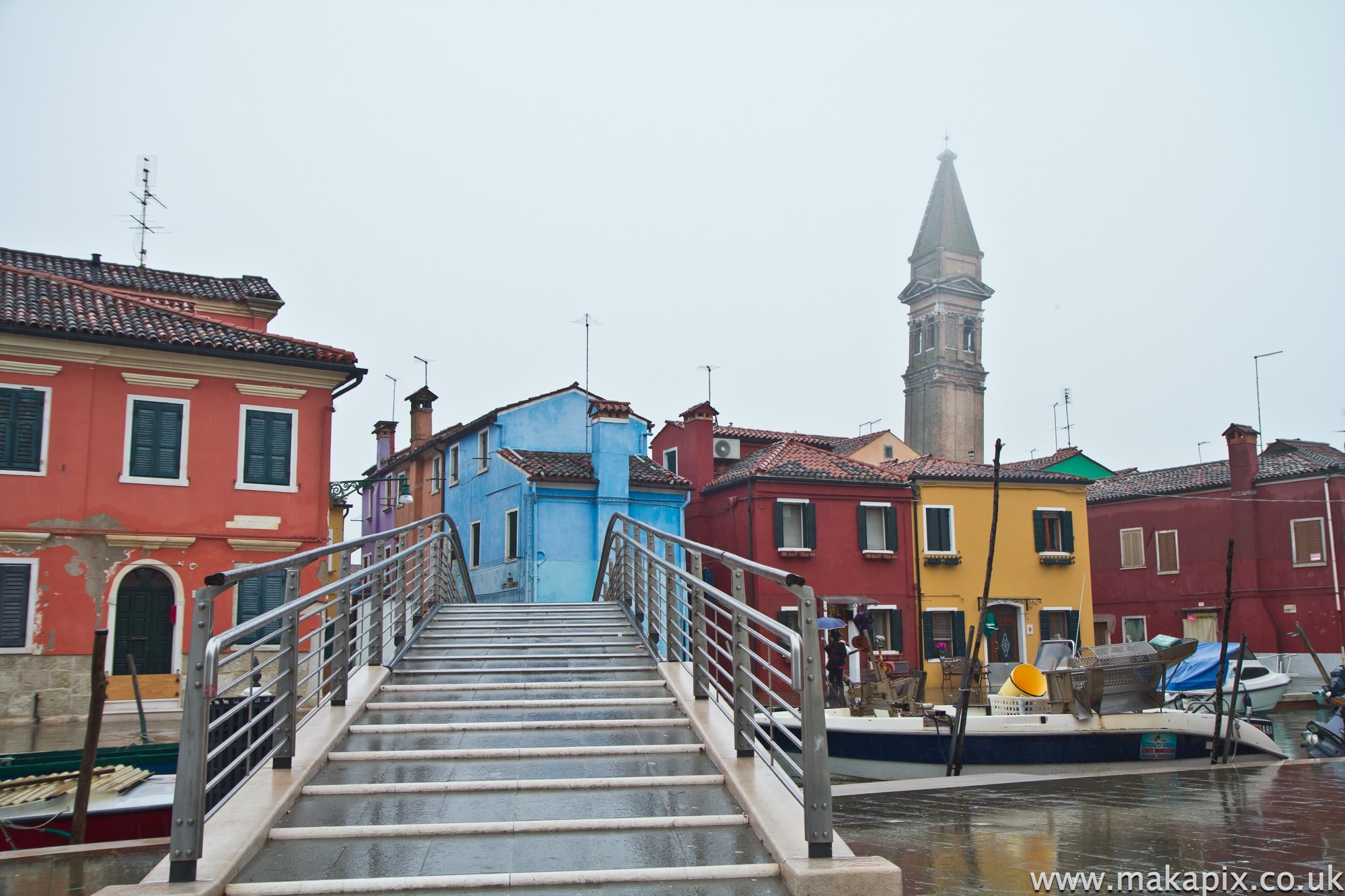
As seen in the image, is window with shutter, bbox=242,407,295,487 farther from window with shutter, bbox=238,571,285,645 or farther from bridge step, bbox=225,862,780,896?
bridge step, bbox=225,862,780,896

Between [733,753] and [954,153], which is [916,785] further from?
[954,153]

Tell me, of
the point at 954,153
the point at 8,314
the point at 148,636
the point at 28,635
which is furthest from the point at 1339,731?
the point at 954,153

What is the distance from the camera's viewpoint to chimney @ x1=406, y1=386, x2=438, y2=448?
35.0 m

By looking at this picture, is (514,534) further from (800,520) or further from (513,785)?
(513,785)

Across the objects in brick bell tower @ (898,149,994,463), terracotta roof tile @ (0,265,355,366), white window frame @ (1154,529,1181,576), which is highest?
brick bell tower @ (898,149,994,463)

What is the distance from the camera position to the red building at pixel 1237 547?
31.4 m

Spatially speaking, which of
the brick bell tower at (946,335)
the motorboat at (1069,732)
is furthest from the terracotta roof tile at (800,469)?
the brick bell tower at (946,335)

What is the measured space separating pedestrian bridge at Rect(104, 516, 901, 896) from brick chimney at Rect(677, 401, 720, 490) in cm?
2167

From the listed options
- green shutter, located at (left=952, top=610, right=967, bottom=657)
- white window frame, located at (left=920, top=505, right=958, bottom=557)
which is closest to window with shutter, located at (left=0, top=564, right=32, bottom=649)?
white window frame, located at (left=920, top=505, right=958, bottom=557)

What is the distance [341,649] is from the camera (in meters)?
6.96

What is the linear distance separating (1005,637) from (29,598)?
24.7 metres

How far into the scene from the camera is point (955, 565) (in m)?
30.2

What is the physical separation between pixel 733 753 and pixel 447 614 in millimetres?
6119

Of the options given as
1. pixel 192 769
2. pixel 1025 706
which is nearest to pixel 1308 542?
pixel 1025 706
